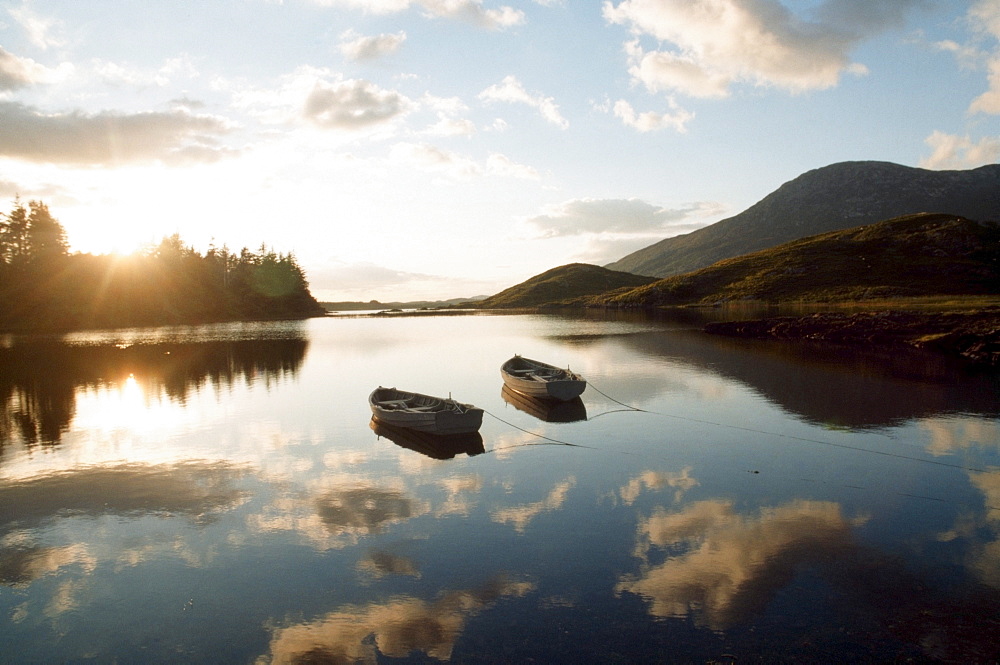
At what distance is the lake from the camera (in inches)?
459

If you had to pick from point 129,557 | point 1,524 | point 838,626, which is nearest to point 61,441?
point 1,524

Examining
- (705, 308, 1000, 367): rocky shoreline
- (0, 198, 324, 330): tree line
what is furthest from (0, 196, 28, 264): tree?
(705, 308, 1000, 367): rocky shoreline

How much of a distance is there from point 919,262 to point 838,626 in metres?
200

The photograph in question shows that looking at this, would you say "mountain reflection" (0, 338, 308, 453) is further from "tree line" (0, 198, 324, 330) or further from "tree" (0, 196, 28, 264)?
"tree" (0, 196, 28, 264)

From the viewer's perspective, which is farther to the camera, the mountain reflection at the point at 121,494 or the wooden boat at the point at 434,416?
the wooden boat at the point at 434,416

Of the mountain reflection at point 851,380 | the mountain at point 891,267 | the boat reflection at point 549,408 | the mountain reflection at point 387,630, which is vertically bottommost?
the mountain reflection at point 851,380

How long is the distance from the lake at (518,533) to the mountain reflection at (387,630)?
6 cm

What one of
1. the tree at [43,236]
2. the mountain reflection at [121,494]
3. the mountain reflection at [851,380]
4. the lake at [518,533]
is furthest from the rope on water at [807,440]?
the tree at [43,236]

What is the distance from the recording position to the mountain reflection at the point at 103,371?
37.1m

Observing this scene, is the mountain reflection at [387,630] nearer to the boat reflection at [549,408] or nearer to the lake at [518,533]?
the lake at [518,533]

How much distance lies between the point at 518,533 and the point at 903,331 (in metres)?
70.3

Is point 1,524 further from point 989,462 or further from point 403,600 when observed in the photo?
point 989,462

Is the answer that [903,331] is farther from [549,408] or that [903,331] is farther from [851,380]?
[549,408]

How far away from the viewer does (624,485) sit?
69.4ft
